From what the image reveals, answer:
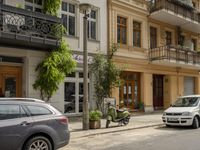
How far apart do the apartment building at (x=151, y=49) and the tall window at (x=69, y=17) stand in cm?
294

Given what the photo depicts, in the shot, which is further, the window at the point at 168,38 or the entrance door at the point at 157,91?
the window at the point at 168,38

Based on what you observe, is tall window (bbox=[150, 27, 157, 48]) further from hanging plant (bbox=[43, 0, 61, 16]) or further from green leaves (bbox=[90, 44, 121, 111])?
hanging plant (bbox=[43, 0, 61, 16])

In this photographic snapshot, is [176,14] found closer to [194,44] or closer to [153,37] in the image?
[153,37]

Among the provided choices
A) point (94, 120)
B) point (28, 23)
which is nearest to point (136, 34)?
point (28, 23)

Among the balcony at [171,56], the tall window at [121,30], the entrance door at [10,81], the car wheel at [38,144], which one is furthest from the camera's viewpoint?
the balcony at [171,56]

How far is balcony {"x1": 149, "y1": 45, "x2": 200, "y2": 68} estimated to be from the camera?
24438mm

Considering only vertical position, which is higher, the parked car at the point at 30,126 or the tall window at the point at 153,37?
the tall window at the point at 153,37

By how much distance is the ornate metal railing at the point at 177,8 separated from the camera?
2430cm

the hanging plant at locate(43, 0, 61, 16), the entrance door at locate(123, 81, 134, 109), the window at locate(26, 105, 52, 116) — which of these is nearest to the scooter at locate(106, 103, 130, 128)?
the hanging plant at locate(43, 0, 61, 16)

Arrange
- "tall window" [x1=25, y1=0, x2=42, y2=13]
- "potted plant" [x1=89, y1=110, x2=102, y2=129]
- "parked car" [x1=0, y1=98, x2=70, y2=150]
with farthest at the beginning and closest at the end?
1. "tall window" [x1=25, y1=0, x2=42, y2=13]
2. "potted plant" [x1=89, y1=110, x2=102, y2=129]
3. "parked car" [x1=0, y1=98, x2=70, y2=150]

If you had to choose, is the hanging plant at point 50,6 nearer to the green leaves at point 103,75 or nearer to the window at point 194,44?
the green leaves at point 103,75

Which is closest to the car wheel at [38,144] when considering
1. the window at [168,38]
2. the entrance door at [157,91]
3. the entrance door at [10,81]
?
the entrance door at [10,81]

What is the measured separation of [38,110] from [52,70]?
25.5 feet

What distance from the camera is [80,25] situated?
19781mm
